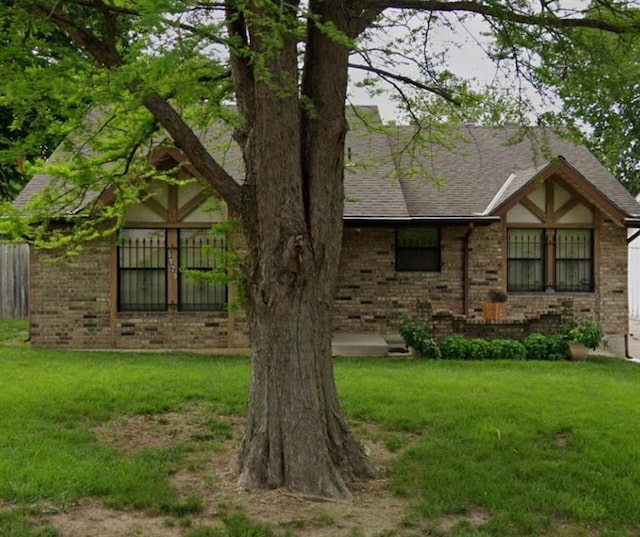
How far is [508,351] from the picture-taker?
1236 cm

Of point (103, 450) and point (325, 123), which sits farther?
point (103, 450)

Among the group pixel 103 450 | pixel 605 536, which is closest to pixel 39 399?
pixel 103 450

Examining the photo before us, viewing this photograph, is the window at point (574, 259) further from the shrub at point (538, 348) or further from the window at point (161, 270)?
the window at point (161, 270)

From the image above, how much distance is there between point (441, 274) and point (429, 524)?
9808 mm

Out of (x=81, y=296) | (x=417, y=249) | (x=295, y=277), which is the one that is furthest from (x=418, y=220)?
(x=295, y=277)

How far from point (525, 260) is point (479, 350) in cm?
305

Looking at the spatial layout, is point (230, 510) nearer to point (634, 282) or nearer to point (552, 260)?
point (552, 260)

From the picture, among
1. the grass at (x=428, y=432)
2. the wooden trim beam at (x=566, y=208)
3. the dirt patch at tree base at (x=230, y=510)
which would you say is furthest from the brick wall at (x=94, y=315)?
the wooden trim beam at (x=566, y=208)

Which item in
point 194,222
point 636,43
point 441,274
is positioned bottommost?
point 441,274

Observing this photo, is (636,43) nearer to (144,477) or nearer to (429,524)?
(429,524)

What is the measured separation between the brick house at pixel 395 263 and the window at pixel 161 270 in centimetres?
2

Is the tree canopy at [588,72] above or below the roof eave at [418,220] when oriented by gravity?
above

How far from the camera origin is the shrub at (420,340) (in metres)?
12.2

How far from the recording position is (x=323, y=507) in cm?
503
